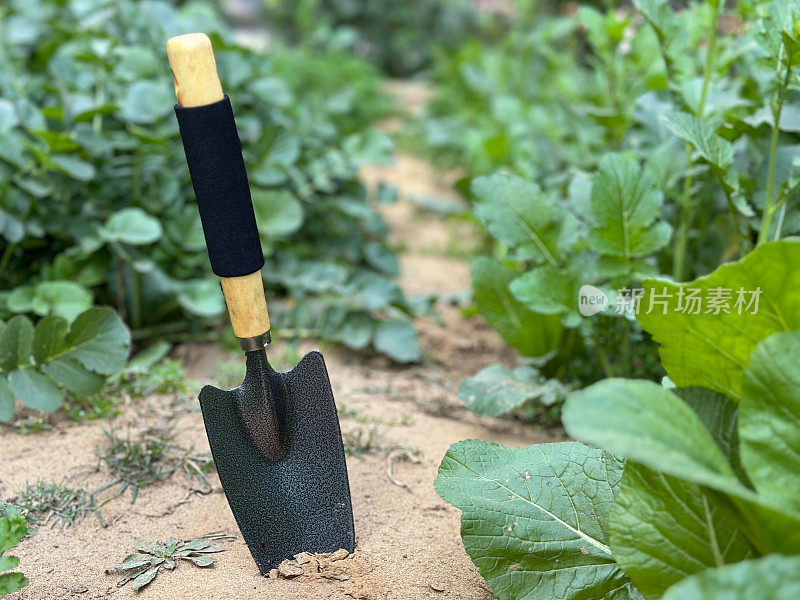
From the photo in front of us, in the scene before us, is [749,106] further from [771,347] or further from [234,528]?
[234,528]

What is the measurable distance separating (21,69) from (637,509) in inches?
106

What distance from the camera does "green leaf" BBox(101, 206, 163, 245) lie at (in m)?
2.07

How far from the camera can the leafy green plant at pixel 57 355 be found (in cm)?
162

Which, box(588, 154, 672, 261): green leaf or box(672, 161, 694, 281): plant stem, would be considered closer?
box(588, 154, 672, 261): green leaf

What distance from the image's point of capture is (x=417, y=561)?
1344 millimetres

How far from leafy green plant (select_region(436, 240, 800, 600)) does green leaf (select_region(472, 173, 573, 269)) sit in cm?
69

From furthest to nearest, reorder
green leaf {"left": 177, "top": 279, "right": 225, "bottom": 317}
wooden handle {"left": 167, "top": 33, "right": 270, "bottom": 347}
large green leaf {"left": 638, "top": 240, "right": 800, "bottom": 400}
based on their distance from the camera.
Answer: green leaf {"left": 177, "top": 279, "right": 225, "bottom": 317} → wooden handle {"left": 167, "top": 33, "right": 270, "bottom": 347} → large green leaf {"left": 638, "top": 240, "right": 800, "bottom": 400}

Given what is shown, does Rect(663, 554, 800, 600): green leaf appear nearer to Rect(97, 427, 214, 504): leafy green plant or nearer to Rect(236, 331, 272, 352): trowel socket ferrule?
Rect(236, 331, 272, 352): trowel socket ferrule

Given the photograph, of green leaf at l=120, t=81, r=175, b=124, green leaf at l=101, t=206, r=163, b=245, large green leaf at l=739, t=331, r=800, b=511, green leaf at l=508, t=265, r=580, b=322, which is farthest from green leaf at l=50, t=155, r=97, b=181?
large green leaf at l=739, t=331, r=800, b=511

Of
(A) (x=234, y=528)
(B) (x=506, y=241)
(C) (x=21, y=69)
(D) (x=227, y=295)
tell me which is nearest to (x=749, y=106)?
(B) (x=506, y=241)

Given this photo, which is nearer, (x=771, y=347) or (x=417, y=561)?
(x=771, y=347)

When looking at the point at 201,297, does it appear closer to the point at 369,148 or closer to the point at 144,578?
the point at 369,148

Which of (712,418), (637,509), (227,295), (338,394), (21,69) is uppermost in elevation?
(21,69)

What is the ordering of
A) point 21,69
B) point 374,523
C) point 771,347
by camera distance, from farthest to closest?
1. point 21,69
2. point 374,523
3. point 771,347
